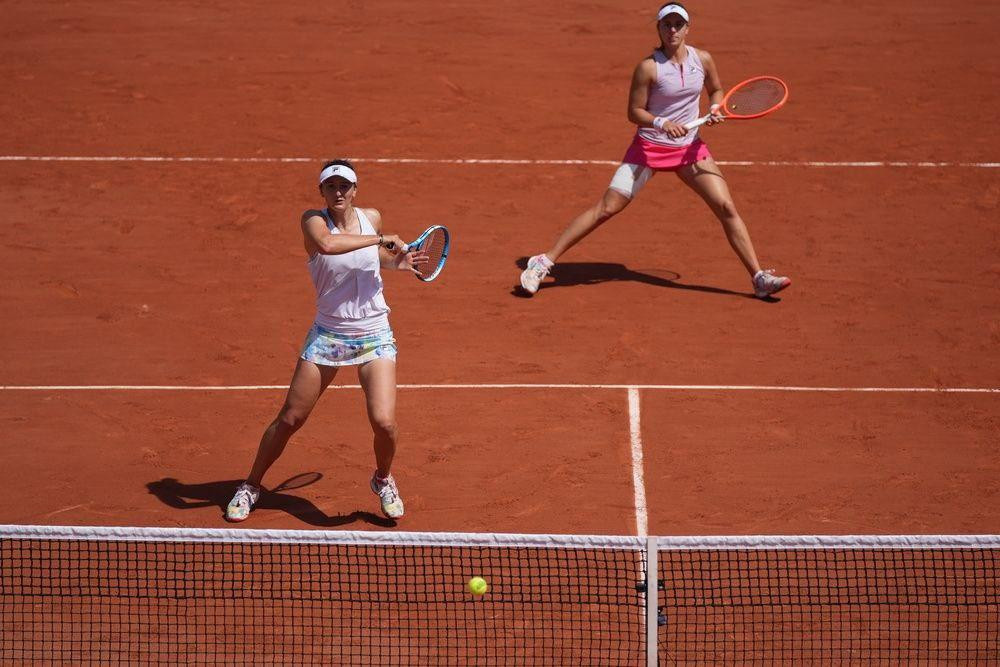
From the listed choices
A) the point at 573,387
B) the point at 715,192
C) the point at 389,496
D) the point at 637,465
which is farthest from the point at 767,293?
the point at 389,496

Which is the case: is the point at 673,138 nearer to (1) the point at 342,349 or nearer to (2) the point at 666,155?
(2) the point at 666,155

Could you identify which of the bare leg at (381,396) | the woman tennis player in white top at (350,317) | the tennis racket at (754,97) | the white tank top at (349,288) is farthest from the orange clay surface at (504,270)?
the tennis racket at (754,97)

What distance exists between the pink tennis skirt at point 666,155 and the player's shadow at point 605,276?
4.33ft

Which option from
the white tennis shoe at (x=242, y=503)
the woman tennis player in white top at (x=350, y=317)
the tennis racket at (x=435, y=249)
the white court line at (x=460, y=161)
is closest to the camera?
the woman tennis player in white top at (x=350, y=317)

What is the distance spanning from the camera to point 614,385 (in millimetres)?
10391

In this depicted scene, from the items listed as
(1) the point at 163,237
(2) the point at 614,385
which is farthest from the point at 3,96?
(2) the point at 614,385

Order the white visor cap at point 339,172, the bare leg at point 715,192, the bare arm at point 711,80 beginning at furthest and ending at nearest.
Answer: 1. the bare leg at point 715,192
2. the bare arm at point 711,80
3. the white visor cap at point 339,172

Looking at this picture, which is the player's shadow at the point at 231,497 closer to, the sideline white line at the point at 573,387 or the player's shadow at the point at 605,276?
the sideline white line at the point at 573,387

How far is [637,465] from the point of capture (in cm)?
927

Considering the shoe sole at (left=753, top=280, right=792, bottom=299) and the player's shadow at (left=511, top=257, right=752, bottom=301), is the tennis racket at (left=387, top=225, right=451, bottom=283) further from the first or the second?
the shoe sole at (left=753, top=280, right=792, bottom=299)

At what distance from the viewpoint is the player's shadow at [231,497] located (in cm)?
857

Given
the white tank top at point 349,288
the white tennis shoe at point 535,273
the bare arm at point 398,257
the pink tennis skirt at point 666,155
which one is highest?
the pink tennis skirt at point 666,155

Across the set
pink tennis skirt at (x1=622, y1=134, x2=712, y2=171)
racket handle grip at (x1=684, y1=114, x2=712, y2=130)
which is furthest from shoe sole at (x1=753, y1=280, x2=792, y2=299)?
racket handle grip at (x1=684, y1=114, x2=712, y2=130)

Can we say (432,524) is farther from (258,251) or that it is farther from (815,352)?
(258,251)
